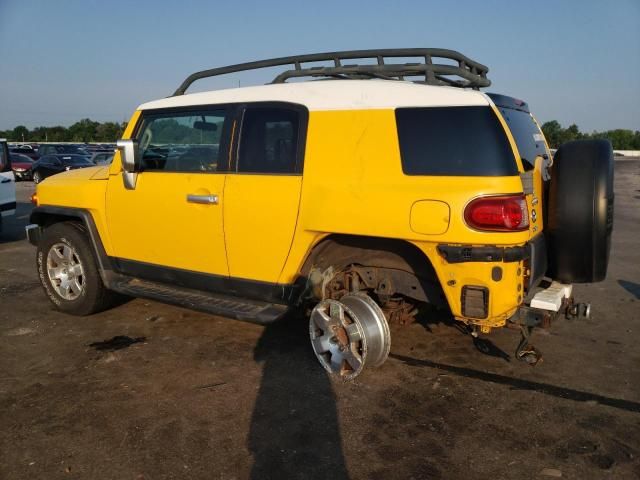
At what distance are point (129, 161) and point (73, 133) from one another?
103 meters

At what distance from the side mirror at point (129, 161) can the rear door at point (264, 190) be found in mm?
961

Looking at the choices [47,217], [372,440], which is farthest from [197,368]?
[47,217]

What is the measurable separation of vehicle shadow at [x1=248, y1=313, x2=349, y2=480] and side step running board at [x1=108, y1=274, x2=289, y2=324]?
1.48 ft

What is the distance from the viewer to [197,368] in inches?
162

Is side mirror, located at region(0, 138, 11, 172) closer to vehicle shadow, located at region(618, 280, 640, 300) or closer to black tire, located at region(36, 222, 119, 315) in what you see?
black tire, located at region(36, 222, 119, 315)

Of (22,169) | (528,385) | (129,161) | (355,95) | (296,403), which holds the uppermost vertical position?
(355,95)

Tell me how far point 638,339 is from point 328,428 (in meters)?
3.13

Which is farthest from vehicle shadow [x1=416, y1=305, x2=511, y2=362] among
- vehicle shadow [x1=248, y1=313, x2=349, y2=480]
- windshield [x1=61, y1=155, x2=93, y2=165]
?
windshield [x1=61, y1=155, x2=93, y2=165]

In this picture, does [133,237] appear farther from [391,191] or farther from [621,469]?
[621,469]

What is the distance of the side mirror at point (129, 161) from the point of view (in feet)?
14.6

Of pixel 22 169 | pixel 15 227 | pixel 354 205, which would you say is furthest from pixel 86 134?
pixel 354 205

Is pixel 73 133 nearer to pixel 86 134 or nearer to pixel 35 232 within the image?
pixel 86 134

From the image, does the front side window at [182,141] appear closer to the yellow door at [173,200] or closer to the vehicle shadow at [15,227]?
the yellow door at [173,200]

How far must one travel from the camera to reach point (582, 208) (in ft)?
11.3
